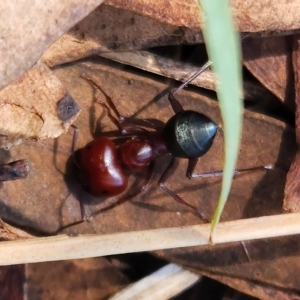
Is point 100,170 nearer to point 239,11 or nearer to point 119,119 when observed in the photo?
point 119,119

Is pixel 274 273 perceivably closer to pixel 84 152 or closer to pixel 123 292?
pixel 123 292

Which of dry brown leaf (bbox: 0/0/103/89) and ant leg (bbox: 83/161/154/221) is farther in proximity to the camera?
ant leg (bbox: 83/161/154/221)

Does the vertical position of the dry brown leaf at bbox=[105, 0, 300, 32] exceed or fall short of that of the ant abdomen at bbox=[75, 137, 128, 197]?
it exceeds it

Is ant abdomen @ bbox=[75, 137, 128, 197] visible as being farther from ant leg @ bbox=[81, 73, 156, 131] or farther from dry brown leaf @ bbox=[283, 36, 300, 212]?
dry brown leaf @ bbox=[283, 36, 300, 212]

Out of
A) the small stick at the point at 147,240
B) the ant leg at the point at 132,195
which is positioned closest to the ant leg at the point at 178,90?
the ant leg at the point at 132,195

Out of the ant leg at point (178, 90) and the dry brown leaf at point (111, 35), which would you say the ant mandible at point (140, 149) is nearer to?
the ant leg at point (178, 90)

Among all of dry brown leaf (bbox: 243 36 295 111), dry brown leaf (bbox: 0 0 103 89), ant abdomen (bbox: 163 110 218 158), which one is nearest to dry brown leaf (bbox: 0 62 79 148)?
dry brown leaf (bbox: 0 0 103 89)
